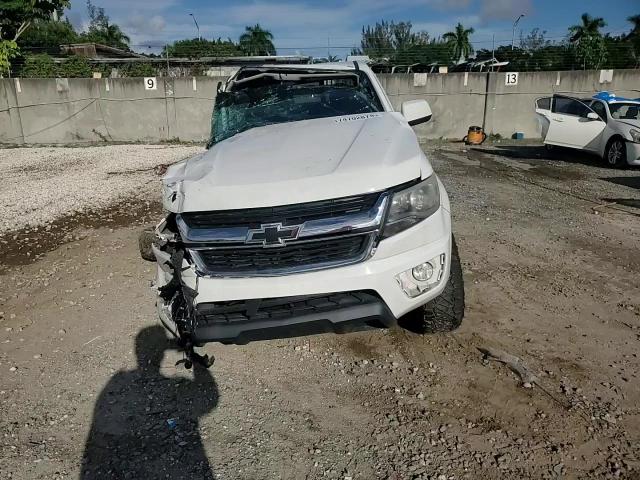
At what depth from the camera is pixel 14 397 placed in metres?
2.92

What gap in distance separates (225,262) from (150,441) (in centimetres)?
95

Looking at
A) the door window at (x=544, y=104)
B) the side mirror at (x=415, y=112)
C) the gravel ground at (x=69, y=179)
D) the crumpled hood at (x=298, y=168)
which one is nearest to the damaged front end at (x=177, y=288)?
the crumpled hood at (x=298, y=168)

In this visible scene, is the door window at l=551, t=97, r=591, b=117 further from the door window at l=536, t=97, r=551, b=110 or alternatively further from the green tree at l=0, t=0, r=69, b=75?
the green tree at l=0, t=0, r=69, b=75

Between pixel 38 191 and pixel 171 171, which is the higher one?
pixel 171 171

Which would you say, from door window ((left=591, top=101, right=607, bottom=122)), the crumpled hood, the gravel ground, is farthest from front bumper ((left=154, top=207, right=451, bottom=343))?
door window ((left=591, top=101, right=607, bottom=122))

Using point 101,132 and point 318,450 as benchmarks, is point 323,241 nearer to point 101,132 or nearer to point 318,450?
point 318,450

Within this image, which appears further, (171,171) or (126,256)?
(126,256)

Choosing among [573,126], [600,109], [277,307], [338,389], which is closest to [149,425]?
[277,307]

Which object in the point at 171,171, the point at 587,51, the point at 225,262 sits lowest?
the point at 225,262

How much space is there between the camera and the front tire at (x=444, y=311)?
10.0 ft

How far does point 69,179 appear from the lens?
946 cm

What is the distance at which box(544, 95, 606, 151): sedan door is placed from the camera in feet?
37.4

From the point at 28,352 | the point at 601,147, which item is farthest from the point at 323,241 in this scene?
the point at 601,147

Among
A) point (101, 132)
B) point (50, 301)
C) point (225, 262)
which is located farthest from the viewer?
point (101, 132)
